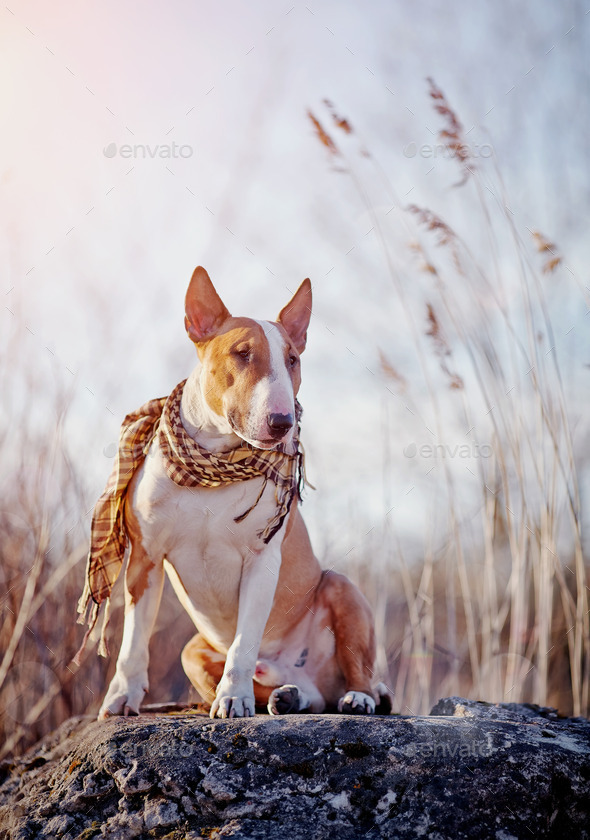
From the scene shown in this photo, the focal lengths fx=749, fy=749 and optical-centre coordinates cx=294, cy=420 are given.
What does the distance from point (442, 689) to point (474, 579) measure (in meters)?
0.71

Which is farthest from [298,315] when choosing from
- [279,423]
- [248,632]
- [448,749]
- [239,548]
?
[448,749]

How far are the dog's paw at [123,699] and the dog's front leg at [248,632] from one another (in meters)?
0.32

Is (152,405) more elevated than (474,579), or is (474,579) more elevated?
(152,405)

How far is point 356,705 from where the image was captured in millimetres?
2994

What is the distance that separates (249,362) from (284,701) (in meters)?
1.37

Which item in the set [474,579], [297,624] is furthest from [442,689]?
[297,624]

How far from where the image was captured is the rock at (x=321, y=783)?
6.94 feet

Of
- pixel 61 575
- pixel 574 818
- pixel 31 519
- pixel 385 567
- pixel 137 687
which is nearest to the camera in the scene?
pixel 574 818

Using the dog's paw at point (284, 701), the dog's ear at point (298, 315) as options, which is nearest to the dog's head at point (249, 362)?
the dog's ear at point (298, 315)

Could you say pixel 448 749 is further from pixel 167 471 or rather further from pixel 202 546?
pixel 167 471

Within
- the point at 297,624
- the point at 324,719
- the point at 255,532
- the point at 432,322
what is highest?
the point at 432,322

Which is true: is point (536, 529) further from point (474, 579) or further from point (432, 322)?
point (432, 322)

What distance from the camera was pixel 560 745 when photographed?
2.37m

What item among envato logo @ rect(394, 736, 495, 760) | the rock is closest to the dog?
the rock
